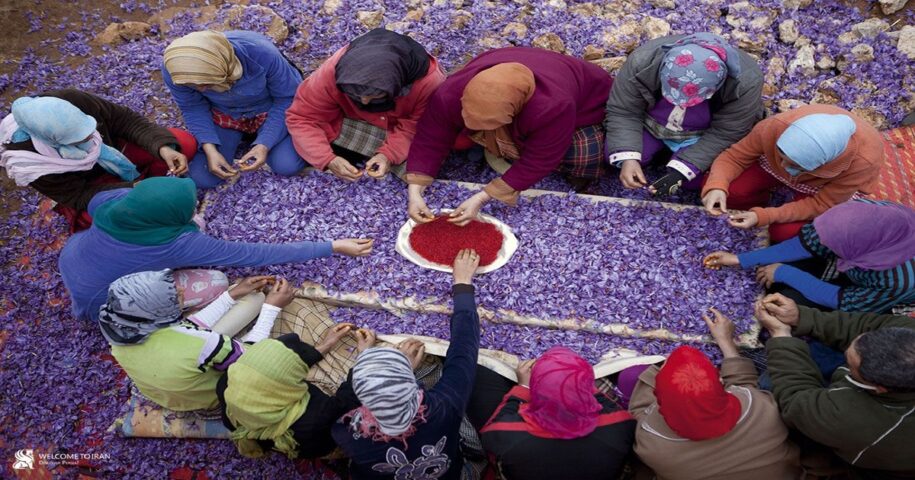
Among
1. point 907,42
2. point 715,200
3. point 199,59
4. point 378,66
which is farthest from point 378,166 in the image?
point 907,42

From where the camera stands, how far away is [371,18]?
419cm

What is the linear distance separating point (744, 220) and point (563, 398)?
4.85 feet

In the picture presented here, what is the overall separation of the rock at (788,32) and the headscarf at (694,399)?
284cm

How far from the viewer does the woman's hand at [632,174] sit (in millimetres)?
3096

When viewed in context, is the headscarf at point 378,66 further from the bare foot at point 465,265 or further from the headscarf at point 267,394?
the headscarf at point 267,394

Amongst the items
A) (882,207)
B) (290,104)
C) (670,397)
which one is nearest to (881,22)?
(882,207)

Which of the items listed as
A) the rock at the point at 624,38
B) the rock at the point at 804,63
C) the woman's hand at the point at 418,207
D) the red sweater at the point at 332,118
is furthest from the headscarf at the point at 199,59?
the rock at the point at 804,63

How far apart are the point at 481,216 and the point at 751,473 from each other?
176 centimetres

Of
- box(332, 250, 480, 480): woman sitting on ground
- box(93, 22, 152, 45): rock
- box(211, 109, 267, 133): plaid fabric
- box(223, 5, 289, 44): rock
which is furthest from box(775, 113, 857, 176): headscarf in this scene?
box(93, 22, 152, 45): rock

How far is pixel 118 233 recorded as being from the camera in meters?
2.65

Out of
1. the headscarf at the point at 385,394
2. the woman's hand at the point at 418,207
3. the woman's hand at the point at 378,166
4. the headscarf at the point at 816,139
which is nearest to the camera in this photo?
the headscarf at the point at 385,394

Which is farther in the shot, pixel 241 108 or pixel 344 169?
pixel 241 108

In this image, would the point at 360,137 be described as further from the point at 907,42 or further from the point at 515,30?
the point at 907,42

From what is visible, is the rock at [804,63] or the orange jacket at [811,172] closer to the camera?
the orange jacket at [811,172]
